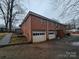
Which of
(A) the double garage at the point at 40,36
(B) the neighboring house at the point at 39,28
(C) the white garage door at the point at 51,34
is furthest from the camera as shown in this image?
(C) the white garage door at the point at 51,34

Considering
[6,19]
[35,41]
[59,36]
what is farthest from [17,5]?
[35,41]

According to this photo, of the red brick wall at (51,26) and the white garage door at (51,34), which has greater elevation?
the red brick wall at (51,26)

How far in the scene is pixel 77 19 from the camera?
11195 millimetres

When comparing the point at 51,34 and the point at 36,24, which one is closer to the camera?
the point at 36,24

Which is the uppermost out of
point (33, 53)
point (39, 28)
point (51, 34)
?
point (39, 28)

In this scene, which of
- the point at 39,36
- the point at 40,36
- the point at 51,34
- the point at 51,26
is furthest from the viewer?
the point at 51,26

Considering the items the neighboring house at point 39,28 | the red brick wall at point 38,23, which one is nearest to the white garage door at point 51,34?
the neighboring house at point 39,28

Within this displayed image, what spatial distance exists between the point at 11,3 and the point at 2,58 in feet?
102

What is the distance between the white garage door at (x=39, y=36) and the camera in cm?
2341

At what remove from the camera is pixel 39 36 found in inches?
955

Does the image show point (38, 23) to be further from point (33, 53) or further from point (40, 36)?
point (33, 53)

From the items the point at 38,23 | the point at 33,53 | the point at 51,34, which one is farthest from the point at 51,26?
the point at 33,53

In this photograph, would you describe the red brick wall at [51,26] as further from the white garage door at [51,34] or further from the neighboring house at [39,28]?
the white garage door at [51,34]

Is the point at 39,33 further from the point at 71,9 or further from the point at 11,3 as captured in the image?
the point at 11,3
